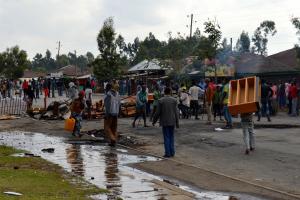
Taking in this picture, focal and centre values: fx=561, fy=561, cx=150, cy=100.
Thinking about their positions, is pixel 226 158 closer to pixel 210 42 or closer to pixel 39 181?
pixel 39 181

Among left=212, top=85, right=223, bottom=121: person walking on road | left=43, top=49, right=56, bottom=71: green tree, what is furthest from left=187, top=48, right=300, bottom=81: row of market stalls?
left=43, top=49, right=56, bottom=71: green tree

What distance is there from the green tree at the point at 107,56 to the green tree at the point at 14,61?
121 feet

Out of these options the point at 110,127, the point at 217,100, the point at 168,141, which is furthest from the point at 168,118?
the point at 217,100

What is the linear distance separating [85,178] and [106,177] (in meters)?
0.47

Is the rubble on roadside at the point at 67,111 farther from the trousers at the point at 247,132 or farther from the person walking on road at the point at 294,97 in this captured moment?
the trousers at the point at 247,132

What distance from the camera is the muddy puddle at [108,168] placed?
9.71 metres

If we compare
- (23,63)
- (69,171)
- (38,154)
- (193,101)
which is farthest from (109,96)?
(23,63)

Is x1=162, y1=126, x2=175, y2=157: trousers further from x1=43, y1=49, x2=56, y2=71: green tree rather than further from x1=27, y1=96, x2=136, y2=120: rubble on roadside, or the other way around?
x1=43, y1=49, x2=56, y2=71: green tree

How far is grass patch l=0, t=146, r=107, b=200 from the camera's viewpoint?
362 inches

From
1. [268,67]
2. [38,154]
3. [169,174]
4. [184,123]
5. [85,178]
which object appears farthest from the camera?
[268,67]

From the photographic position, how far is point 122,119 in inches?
1073

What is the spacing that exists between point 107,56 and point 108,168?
4183 centimetres

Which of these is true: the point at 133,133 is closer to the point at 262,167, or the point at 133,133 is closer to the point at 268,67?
the point at 262,167

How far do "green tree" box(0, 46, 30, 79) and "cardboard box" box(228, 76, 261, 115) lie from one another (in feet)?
243
